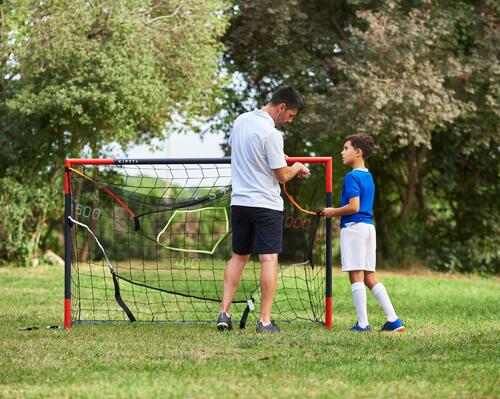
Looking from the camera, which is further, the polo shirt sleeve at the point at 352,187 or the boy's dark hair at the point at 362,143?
the boy's dark hair at the point at 362,143

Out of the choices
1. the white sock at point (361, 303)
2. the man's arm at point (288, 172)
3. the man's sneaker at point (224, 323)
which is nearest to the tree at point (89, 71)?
the man's sneaker at point (224, 323)

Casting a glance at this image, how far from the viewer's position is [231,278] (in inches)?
314

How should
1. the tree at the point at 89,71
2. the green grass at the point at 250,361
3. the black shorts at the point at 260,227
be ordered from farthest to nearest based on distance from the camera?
the tree at the point at 89,71, the black shorts at the point at 260,227, the green grass at the point at 250,361

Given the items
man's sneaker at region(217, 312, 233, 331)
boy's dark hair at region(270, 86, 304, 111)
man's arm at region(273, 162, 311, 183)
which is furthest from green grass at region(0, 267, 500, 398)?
boy's dark hair at region(270, 86, 304, 111)

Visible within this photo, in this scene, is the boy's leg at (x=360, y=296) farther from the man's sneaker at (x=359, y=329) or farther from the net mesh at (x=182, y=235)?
the net mesh at (x=182, y=235)

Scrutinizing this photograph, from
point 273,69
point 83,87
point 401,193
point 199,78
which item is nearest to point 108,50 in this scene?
point 83,87

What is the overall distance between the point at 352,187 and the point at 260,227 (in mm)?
826

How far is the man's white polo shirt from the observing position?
770 cm

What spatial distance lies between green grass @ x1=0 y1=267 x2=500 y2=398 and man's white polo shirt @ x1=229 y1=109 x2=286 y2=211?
3.47 feet

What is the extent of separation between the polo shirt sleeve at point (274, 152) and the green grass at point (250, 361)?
131 centimetres

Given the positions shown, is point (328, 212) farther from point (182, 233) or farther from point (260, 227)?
point (182, 233)

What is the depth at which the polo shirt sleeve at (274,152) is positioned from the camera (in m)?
7.66

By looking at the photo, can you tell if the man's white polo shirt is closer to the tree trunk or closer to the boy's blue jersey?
the boy's blue jersey

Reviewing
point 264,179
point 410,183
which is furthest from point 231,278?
point 410,183
